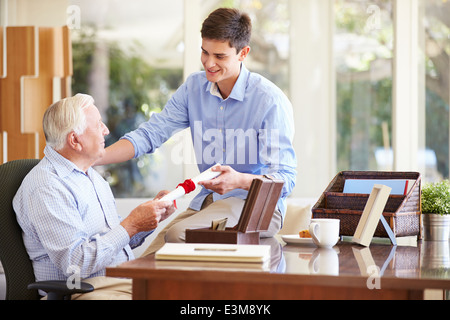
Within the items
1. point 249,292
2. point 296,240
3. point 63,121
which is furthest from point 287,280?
point 63,121

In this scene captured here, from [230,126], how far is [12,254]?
104 cm

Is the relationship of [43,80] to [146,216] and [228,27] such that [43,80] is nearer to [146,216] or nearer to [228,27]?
[228,27]

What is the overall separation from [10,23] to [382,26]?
2982 mm

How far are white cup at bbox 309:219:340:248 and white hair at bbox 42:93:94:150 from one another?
86 centimetres

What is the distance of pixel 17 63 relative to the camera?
4.48 meters

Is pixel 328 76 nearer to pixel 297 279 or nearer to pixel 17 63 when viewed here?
pixel 17 63

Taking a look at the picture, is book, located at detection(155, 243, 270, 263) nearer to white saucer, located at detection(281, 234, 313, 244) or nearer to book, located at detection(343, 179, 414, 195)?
white saucer, located at detection(281, 234, 313, 244)

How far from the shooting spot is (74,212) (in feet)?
6.60

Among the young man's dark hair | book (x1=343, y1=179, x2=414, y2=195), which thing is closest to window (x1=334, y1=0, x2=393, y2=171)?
the young man's dark hair

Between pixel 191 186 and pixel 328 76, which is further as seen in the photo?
pixel 328 76

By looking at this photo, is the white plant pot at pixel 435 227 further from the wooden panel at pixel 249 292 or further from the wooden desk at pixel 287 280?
the wooden panel at pixel 249 292

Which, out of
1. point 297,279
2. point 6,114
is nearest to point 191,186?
point 297,279

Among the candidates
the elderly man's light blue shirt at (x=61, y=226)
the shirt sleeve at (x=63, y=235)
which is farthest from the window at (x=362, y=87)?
the shirt sleeve at (x=63, y=235)
